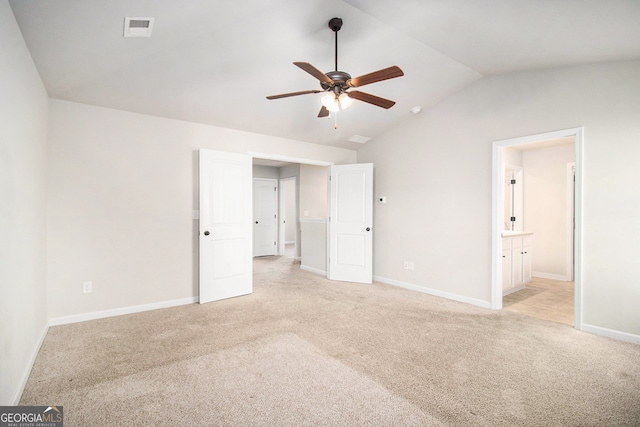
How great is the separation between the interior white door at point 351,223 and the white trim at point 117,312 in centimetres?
242

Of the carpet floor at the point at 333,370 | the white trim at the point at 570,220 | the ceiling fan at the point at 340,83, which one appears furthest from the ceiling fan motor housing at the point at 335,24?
the white trim at the point at 570,220

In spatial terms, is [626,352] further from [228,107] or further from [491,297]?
[228,107]

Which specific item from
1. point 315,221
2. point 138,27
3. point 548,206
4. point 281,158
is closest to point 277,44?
point 138,27

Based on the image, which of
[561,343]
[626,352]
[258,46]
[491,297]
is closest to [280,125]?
[258,46]

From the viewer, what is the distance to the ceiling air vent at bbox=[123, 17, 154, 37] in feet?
7.31

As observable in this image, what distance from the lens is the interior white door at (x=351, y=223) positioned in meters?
5.09

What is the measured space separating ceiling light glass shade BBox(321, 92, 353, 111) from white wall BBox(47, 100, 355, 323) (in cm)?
222

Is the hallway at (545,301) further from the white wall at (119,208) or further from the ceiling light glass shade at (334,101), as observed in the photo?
the white wall at (119,208)

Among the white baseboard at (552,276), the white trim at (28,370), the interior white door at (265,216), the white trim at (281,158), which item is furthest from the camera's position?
the interior white door at (265,216)

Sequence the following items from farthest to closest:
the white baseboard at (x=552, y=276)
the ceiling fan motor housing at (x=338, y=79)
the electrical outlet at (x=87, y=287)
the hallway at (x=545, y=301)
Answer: the white baseboard at (x=552, y=276) → the hallway at (x=545, y=301) → the electrical outlet at (x=87, y=287) → the ceiling fan motor housing at (x=338, y=79)

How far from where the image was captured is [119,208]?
137 inches

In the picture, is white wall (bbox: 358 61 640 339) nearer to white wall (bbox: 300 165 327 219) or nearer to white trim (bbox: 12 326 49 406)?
white wall (bbox: 300 165 327 219)

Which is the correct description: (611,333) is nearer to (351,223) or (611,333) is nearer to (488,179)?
(488,179)

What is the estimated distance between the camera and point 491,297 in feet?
12.5
